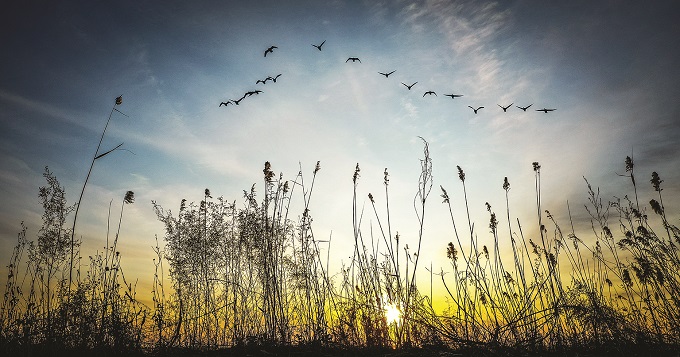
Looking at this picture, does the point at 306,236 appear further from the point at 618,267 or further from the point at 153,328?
the point at 618,267

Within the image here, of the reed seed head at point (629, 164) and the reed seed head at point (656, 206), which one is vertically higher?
the reed seed head at point (629, 164)

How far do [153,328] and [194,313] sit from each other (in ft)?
7.94

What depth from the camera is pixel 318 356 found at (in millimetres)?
2576

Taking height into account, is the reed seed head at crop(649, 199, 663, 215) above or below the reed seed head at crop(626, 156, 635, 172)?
below

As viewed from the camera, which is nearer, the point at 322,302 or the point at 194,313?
the point at 322,302

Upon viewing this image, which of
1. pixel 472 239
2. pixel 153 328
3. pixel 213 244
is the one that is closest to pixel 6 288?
pixel 153 328

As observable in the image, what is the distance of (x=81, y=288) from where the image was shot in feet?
12.9

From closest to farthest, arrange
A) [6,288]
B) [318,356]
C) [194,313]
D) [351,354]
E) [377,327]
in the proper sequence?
[318,356]
[351,354]
[377,327]
[6,288]
[194,313]

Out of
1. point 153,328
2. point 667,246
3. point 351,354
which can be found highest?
point 667,246

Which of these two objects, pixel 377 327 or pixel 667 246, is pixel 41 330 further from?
pixel 667 246

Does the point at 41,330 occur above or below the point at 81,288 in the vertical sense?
below

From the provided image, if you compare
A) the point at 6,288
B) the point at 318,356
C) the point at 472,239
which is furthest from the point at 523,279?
the point at 6,288

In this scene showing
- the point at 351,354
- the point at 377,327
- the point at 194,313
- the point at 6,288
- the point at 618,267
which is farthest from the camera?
the point at 194,313

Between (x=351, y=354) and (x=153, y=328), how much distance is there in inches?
86.6
